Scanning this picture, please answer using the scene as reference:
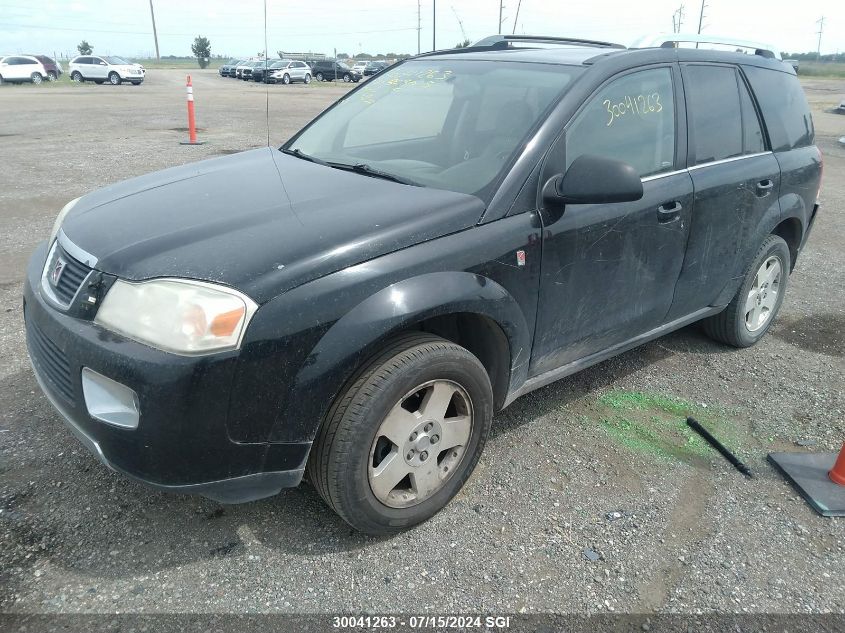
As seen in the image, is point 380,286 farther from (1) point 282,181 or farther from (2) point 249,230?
(1) point 282,181

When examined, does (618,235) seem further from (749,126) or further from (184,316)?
(184,316)

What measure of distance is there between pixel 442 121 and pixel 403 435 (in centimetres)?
165

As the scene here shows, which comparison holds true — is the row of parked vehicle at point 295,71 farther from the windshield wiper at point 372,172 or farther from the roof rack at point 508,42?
the windshield wiper at point 372,172

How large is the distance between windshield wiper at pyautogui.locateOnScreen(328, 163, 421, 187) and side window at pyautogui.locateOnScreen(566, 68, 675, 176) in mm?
699

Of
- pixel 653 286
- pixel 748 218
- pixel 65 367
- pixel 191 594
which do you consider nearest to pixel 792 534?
pixel 653 286

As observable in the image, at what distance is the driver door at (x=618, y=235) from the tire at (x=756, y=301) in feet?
2.90

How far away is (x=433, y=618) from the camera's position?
2.24 metres

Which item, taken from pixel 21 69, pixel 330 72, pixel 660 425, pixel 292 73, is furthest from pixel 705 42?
pixel 330 72

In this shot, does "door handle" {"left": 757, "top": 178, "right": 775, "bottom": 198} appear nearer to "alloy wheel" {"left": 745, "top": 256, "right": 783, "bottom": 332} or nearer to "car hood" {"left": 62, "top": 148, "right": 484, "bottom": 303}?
"alloy wheel" {"left": 745, "top": 256, "right": 783, "bottom": 332}

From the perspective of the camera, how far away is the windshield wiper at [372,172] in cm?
284

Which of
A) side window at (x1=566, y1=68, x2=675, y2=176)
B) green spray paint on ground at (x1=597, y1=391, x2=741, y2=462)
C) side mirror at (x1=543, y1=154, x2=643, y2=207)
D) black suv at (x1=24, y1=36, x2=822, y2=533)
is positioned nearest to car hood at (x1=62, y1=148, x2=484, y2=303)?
black suv at (x1=24, y1=36, x2=822, y2=533)

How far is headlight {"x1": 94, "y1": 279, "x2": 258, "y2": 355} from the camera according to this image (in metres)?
2.04

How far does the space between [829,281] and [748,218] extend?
2.66m

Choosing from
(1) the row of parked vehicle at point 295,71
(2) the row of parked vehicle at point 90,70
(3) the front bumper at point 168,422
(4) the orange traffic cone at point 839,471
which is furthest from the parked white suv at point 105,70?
(4) the orange traffic cone at point 839,471
